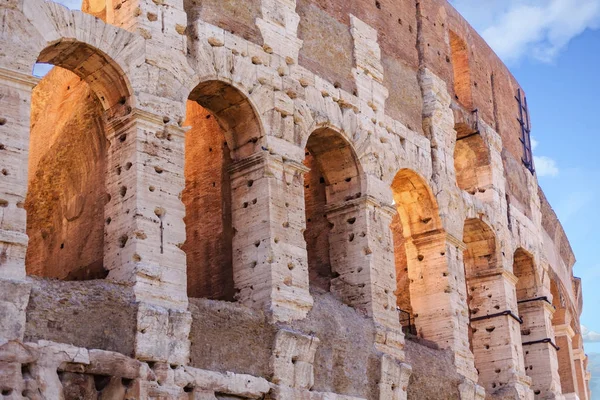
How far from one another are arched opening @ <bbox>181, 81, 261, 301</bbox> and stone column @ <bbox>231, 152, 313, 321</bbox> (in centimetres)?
17

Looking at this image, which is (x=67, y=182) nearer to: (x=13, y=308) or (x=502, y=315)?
(x=13, y=308)

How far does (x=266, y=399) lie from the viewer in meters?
12.3

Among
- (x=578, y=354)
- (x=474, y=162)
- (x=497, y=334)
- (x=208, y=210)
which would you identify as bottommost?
(x=497, y=334)

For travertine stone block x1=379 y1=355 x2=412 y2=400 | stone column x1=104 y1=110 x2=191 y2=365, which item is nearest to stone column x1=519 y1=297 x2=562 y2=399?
travertine stone block x1=379 y1=355 x2=412 y2=400

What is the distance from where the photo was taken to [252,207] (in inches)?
526

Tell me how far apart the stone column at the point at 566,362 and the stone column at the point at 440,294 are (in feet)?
23.5

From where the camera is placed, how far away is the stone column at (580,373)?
24859mm

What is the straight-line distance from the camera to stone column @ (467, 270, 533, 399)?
1784 cm

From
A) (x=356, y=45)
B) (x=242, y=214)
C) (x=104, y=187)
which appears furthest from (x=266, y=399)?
(x=356, y=45)

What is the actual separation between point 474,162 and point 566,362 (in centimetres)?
639

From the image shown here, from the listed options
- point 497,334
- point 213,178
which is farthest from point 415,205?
point 213,178

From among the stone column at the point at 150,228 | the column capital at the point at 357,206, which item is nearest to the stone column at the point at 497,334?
the column capital at the point at 357,206

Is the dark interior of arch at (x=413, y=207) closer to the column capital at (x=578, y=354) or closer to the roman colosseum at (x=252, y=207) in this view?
the roman colosseum at (x=252, y=207)

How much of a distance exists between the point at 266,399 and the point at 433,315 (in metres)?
4.67
